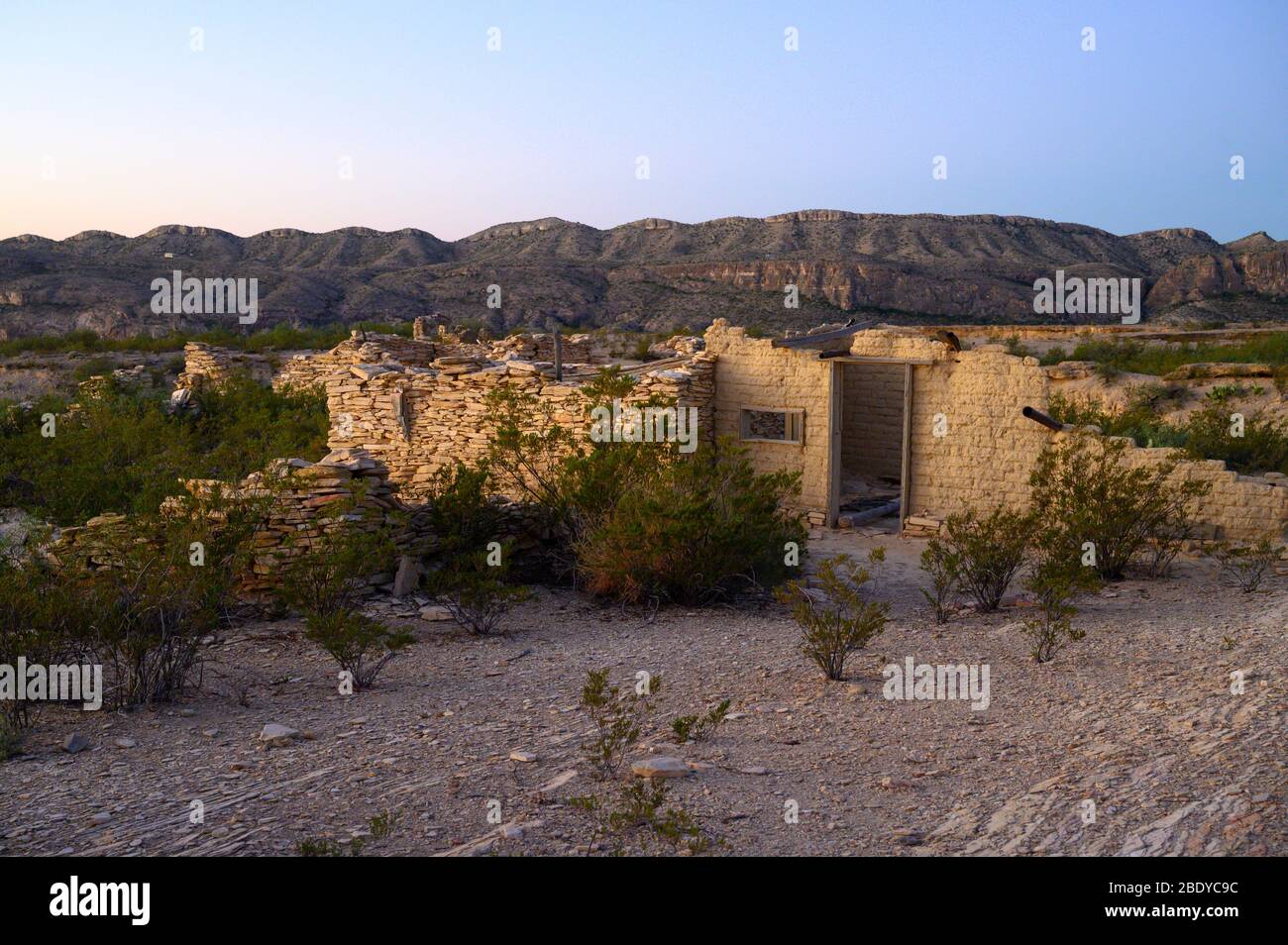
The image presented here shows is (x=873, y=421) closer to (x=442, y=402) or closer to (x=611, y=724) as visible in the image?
(x=442, y=402)

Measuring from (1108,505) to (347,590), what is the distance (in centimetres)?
690

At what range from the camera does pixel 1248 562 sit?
29.1ft

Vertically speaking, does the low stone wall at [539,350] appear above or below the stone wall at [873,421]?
above

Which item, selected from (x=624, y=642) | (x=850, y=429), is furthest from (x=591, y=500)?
(x=850, y=429)

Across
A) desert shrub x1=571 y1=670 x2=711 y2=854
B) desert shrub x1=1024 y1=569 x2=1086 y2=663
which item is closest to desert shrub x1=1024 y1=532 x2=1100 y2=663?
desert shrub x1=1024 y1=569 x2=1086 y2=663

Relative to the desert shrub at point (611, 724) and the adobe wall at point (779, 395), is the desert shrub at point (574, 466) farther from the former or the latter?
the desert shrub at point (611, 724)

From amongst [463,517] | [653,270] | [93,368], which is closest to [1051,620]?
[463,517]

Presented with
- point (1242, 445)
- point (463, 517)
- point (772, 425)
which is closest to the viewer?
point (463, 517)

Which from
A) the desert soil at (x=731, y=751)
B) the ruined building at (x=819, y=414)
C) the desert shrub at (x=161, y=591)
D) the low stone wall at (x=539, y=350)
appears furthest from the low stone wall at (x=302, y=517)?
the low stone wall at (x=539, y=350)

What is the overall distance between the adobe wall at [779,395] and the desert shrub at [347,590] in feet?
20.0

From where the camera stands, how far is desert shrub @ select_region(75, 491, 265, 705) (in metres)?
5.49

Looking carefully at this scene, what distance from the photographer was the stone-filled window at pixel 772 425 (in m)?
12.6

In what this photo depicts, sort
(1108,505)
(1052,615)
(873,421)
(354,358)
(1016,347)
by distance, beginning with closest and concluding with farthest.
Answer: (1052,615) → (1108,505) → (873,421) → (354,358) → (1016,347)
